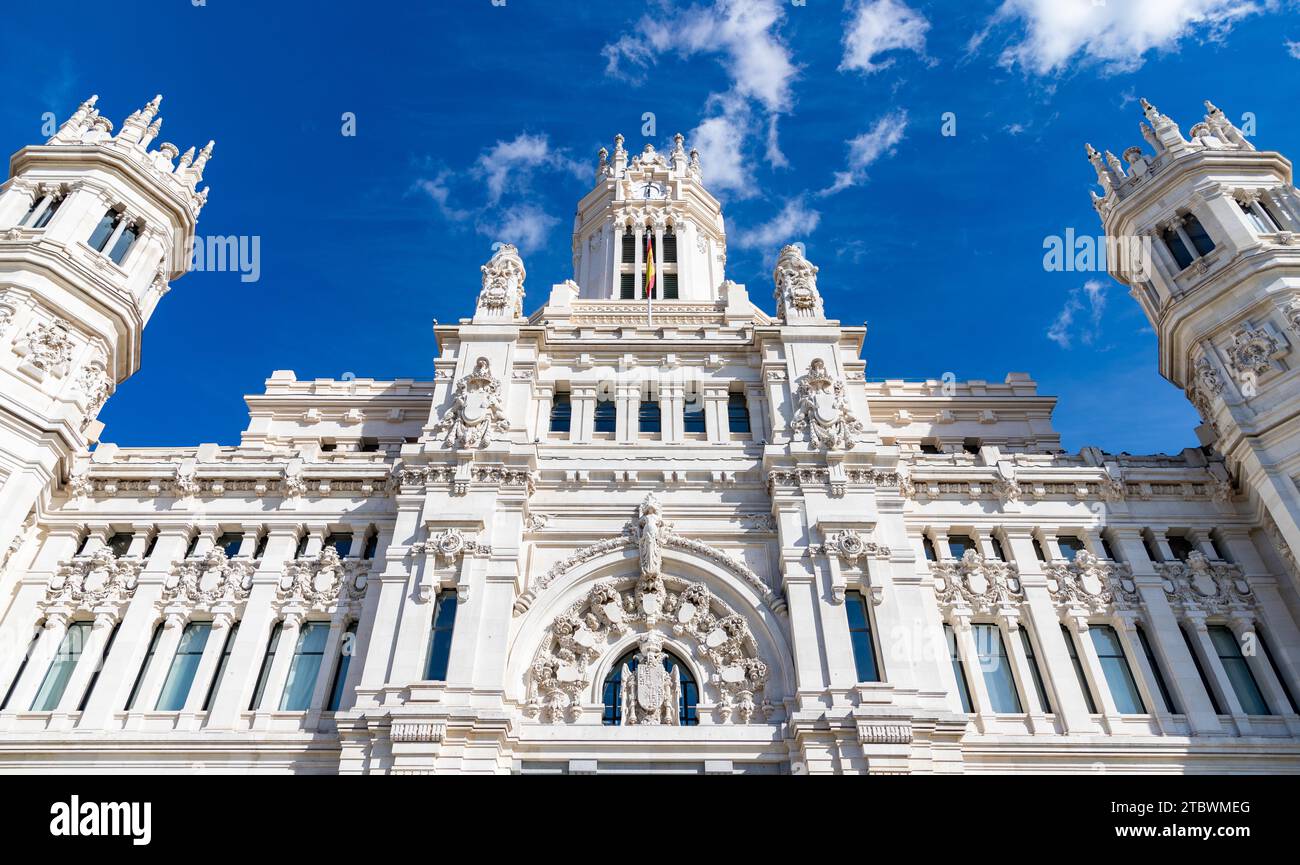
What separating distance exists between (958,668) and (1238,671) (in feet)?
25.6

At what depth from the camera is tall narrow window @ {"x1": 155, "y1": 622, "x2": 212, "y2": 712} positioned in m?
24.5

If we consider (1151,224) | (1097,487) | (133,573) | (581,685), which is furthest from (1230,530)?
(133,573)

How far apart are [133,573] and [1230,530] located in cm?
3383

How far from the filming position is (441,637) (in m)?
24.2

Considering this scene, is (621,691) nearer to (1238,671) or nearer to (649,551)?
(649,551)

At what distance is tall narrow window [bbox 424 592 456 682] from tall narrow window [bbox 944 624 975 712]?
1411cm

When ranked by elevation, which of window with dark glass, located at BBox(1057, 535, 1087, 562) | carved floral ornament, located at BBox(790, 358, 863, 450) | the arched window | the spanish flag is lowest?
the arched window

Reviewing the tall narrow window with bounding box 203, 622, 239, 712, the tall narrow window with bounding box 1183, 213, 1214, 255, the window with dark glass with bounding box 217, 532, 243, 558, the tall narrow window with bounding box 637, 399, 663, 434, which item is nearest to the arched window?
the tall narrow window with bounding box 637, 399, 663, 434

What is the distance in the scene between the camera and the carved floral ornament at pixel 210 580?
86.4 ft

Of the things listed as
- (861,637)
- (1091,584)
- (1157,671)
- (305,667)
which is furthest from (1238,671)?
(305,667)

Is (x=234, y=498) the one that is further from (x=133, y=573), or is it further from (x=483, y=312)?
(x=483, y=312)

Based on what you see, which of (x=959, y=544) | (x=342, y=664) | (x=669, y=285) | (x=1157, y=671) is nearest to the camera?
(x=342, y=664)

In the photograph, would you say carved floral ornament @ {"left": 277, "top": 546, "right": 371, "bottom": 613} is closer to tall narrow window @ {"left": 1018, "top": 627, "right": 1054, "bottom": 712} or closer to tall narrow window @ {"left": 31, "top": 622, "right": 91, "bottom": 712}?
tall narrow window @ {"left": 31, "top": 622, "right": 91, "bottom": 712}

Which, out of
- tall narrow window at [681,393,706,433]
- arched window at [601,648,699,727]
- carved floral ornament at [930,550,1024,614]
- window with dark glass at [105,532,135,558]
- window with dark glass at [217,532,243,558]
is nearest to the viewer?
arched window at [601,648,699,727]
